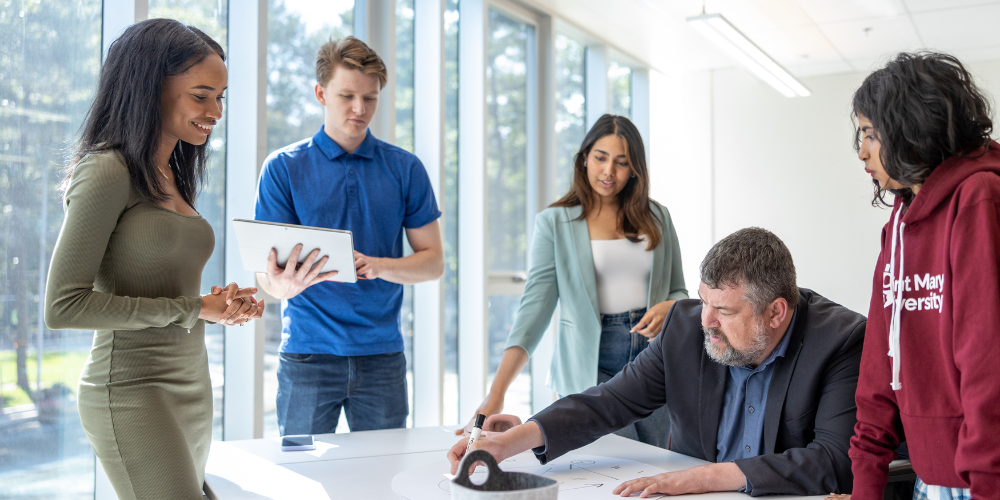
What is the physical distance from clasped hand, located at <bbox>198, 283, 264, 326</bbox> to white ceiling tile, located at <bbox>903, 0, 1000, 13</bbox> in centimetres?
487

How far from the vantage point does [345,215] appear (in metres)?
2.38

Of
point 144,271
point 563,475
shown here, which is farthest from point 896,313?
point 144,271

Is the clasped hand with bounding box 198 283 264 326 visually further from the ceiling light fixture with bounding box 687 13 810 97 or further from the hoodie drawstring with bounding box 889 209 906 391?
the ceiling light fixture with bounding box 687 13 810 97

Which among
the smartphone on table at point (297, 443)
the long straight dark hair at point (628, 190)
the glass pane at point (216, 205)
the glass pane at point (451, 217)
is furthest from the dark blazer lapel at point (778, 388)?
the glass pane at point (451, 217)

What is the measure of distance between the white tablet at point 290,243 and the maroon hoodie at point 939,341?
1.25 m

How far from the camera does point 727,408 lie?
1751 mm

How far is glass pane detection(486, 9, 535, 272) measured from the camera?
15.7 feet

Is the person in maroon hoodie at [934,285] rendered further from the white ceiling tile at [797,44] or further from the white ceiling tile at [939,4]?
the white ceiling tile at [797,44]

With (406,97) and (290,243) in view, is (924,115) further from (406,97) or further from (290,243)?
(406,97)

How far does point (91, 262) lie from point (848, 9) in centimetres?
508

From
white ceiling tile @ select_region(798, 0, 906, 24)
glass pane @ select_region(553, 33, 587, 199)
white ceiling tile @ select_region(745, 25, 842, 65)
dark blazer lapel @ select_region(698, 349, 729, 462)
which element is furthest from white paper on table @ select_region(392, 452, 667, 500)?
white ceiling tile @ select_region(745, 25, 842, 65)

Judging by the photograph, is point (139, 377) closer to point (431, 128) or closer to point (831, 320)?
point (831, 320)

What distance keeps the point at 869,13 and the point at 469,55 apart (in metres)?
2.85

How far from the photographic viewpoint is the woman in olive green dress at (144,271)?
1346mm
